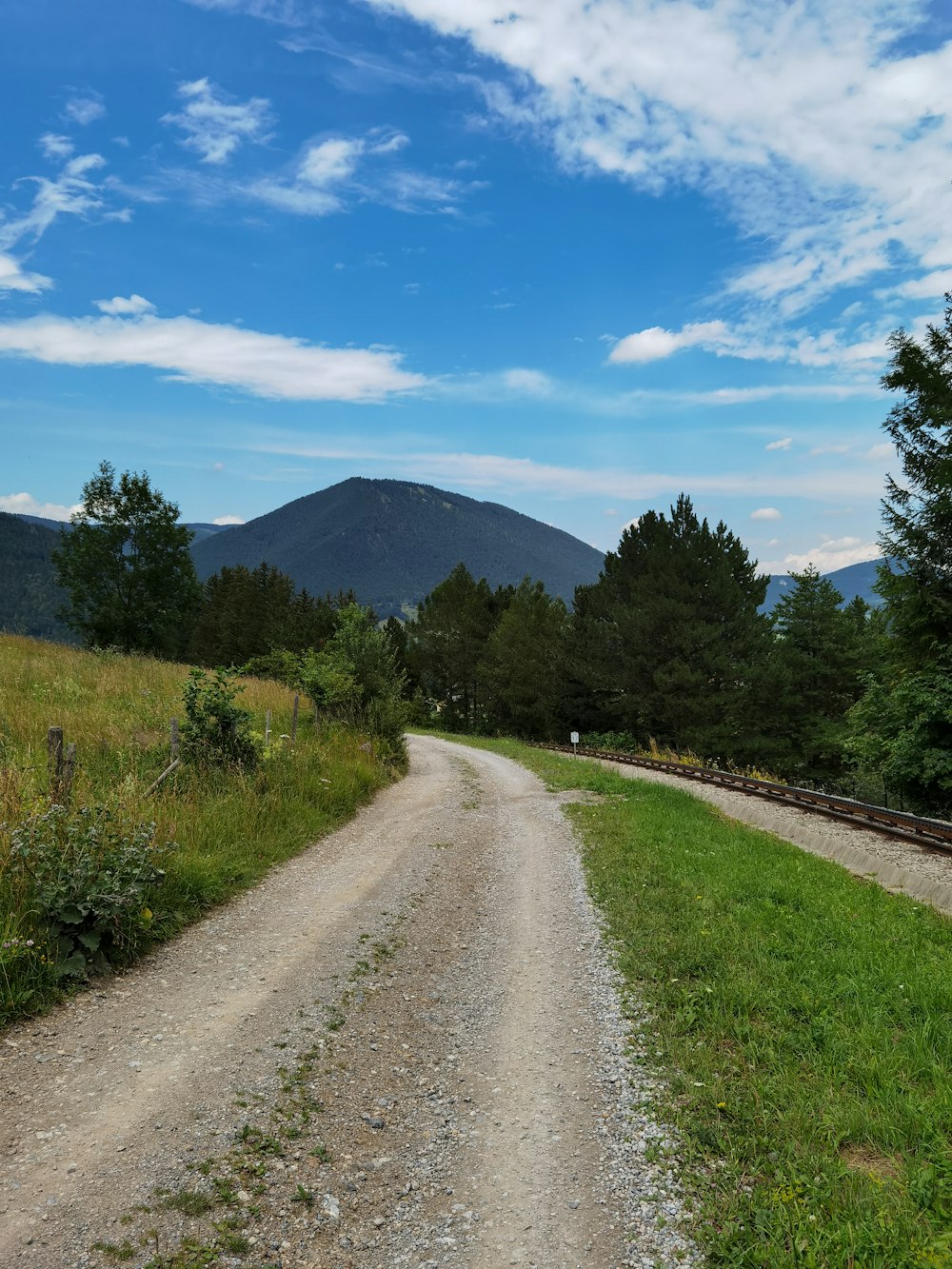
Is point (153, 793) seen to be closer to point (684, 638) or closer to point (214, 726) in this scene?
point (214, 726)

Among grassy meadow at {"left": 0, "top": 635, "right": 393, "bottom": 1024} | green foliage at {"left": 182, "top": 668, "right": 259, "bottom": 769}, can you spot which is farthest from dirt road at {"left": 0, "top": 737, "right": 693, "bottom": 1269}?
green foliage at {"left": 182, "top": 668, "right": 259, "bottom": 769}

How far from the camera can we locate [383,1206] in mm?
4086

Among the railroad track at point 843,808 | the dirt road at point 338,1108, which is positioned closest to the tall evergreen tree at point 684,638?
the railroad track at point 843,808

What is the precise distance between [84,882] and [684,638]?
112ft

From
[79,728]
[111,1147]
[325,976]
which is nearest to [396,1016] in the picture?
[325,976]

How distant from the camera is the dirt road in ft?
12.4

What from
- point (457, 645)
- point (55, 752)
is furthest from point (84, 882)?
point (457, 645)

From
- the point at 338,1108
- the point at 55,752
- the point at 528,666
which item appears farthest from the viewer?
the point at 528,666

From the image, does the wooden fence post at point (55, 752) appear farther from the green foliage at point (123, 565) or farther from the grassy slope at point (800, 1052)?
the green foliage at point (123, 565)

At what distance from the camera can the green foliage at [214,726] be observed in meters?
12.7

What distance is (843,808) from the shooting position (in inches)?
613

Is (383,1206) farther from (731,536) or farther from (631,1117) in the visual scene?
(731,536)

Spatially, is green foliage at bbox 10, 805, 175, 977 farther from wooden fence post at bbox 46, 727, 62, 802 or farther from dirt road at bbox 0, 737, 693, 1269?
wooden fence post at bbox 46, 727, 62, 802

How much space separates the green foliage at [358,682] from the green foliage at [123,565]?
88.8ft
